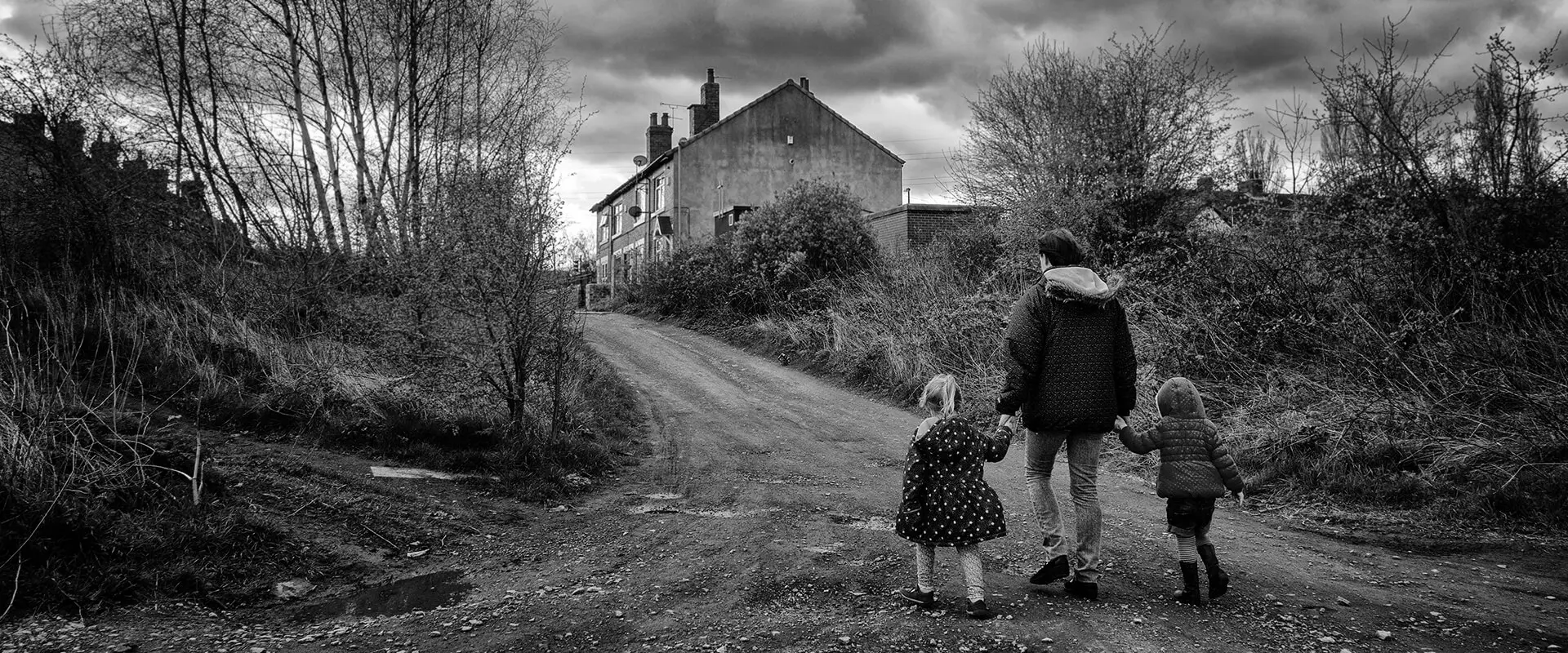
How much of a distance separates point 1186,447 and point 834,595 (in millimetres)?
2044

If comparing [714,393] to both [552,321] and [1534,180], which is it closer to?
[552,321]

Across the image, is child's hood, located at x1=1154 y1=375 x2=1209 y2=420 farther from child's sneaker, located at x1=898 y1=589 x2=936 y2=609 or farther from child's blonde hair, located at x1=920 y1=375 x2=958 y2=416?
child's sneaker, located at x1=898 y1=589 x2=936 y2=609

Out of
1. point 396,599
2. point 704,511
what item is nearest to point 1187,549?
point 704,511

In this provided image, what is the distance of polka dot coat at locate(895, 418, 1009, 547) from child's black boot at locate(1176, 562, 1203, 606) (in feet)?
3.27

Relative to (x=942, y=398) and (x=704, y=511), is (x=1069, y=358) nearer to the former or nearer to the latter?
(x=942, y=398)

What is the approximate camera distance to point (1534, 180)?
9.38 meters

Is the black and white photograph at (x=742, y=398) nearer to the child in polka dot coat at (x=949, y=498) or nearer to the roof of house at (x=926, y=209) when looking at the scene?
the child in polka dot coat at (x=949, y=498)

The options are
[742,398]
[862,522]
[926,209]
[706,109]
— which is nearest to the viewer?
[862,522]

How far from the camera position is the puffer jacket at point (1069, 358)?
4.45 meters

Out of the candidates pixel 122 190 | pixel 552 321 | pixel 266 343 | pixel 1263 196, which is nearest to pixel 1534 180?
pixel 1263 196

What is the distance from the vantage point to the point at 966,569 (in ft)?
14.0

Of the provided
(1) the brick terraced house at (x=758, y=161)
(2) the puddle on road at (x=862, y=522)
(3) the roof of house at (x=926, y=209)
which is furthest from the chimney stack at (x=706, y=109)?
(2) the puddle on road at (x=862, y=522)

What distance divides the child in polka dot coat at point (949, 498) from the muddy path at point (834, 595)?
22 cm

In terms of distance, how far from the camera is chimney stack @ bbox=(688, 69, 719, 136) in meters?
37.9
